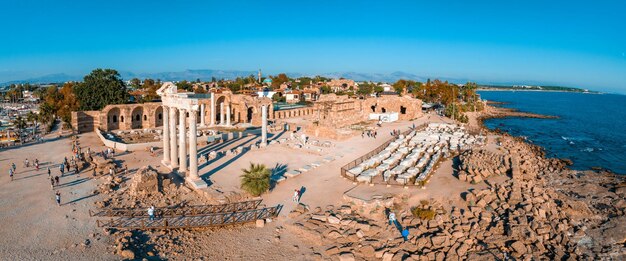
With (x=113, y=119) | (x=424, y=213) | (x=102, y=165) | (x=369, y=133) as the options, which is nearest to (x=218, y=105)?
(x=113, y=119)

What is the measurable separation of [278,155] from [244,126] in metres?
21.4

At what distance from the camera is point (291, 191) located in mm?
25094

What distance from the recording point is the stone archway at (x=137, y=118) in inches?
2082

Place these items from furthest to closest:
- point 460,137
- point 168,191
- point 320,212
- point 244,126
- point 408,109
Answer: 1. point 408,109
2. point 244,126
3. point 460,137
4. point 168,191
5. point 320,212

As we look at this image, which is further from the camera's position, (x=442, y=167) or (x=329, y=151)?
(x=329, y=151)

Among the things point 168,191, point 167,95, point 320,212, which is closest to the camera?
point 320,212

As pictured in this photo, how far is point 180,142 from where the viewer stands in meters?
27.6

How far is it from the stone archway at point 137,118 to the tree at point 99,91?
142 inches

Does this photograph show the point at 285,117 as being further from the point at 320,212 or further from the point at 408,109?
the point at 320,212

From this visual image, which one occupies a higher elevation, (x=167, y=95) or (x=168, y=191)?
(x=167, y=95)

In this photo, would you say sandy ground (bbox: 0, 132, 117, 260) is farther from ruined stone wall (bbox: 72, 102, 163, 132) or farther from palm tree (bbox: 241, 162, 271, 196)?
ruined stone wall (bbox: 72, 102, 163, 132)

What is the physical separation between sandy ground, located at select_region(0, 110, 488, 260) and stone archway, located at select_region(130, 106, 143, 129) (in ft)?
43.7

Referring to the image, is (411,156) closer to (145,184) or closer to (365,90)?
(145,184)

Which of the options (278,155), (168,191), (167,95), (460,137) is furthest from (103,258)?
(460,137)
